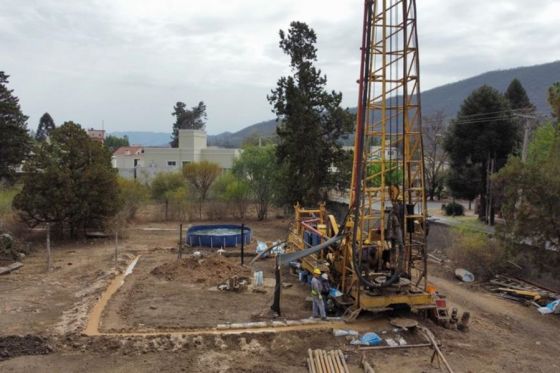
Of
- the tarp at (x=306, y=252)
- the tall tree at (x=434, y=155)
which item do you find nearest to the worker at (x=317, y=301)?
the tarp at (x=306, y=252)

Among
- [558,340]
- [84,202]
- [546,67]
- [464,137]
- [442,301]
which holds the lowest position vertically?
[558,340]

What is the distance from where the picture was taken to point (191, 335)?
12.1m

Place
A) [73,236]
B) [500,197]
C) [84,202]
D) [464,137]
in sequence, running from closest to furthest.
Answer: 1. [500,197]
2. [84,202]
3. [73,236]
4. [464,137]

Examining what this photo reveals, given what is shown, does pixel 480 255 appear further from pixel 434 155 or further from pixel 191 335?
pixel 434 155

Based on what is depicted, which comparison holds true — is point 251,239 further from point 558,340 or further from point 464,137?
point 558,340

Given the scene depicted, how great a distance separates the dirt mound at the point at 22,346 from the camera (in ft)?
35.5

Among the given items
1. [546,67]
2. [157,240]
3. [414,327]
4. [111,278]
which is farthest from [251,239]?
[546,67]

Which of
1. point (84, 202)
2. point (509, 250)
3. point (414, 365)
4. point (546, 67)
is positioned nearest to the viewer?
point (414, 365)

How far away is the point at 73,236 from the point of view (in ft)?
90.3

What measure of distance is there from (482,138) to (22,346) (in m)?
26.7

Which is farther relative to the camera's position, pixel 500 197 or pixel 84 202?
pixel 84 202

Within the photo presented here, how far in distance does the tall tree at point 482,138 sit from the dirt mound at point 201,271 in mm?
16965

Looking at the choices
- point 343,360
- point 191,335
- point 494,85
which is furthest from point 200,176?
point 494,85

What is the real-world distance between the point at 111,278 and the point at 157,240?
9.56 meters
